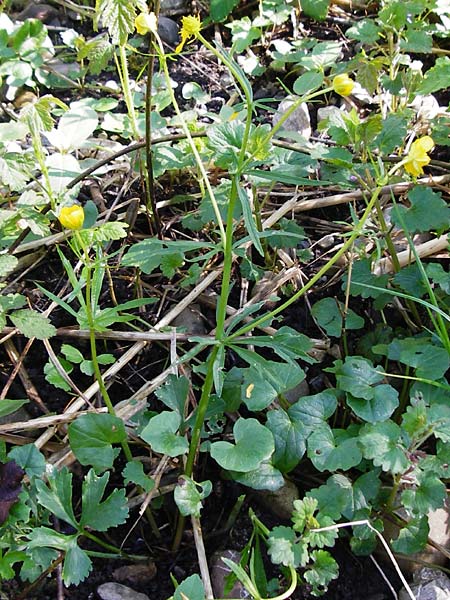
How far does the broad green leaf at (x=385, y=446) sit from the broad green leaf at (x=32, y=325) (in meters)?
0.66

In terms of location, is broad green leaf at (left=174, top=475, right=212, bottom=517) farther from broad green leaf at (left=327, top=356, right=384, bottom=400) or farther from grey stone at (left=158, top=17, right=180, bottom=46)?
grey stone at (left=158, top=17, right=180, bottom=46)

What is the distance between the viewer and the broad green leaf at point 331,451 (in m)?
1.23

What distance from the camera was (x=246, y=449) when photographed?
3.86 feet

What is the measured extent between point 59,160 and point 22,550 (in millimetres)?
997

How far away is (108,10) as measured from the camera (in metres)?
1.33

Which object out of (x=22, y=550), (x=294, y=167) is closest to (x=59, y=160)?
(x=294, y=167)

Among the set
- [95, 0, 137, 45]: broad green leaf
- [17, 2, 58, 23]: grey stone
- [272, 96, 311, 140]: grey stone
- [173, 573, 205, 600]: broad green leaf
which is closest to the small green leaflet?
[95, 0, 137, 45]: broad green leaf

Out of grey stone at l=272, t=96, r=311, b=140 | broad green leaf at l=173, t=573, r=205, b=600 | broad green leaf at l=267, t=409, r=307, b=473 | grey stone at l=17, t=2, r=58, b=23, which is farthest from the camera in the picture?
grey stone at l=17, t=2, r=58, b=23

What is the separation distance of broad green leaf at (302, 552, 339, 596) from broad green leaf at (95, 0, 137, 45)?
1.07m

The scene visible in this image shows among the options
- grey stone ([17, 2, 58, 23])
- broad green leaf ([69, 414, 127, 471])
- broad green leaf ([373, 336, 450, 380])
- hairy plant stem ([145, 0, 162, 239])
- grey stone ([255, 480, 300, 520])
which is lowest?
grey stone ([255, 480, 300, 520])

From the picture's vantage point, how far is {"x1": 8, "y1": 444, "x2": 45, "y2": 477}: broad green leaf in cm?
122

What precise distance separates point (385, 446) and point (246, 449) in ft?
0.81

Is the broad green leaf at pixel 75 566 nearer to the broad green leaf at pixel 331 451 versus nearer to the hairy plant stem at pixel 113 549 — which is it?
the hairy plant stem at pixel 113 549

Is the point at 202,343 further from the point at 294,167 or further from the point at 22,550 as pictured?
the point at 294,167
